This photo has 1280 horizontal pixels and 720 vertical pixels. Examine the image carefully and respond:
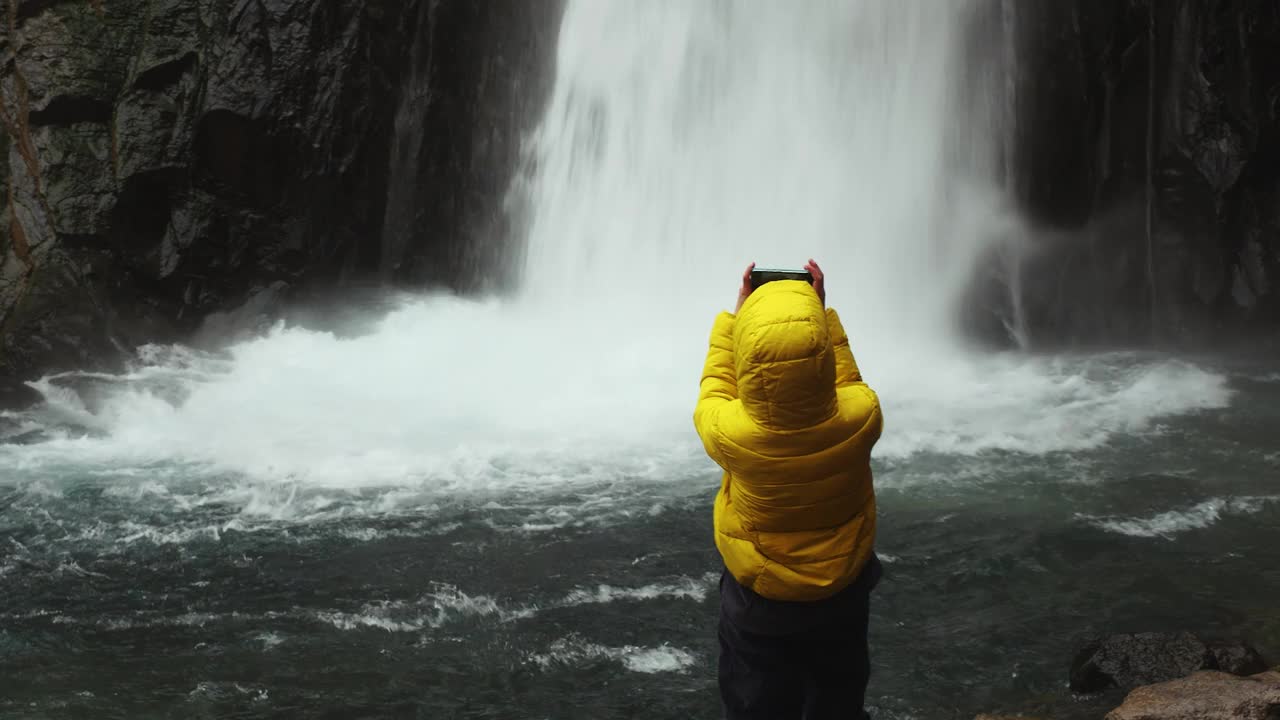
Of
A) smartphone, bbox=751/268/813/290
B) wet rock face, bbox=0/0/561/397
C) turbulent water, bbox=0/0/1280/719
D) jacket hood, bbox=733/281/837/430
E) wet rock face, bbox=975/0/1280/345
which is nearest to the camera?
jacket hood, bbox=733/281/837/430

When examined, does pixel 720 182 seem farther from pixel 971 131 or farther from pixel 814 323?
pixel 814 323

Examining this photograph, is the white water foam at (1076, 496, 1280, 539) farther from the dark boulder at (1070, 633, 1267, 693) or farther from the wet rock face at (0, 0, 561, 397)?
the wet rock face at (0, 0, 561, 397)

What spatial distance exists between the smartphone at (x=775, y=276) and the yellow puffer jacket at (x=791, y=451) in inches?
5.5

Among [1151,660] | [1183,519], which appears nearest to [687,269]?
[1183,519]

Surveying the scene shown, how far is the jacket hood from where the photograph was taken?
2.91m

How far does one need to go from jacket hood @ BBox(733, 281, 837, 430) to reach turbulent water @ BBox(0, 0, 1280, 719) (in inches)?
132

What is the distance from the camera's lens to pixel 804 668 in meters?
3.31

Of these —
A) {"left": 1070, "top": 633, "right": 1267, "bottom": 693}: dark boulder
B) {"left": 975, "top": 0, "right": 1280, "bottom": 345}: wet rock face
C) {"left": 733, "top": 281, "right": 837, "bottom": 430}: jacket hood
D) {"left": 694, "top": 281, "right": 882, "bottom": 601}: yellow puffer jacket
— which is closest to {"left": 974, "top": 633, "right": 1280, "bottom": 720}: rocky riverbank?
{"left": 1070, "top": 633, "right": 1267, "bottom": 693}: dark boulder

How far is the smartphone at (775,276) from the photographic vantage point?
10.7ft

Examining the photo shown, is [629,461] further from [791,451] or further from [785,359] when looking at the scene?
[785,359]

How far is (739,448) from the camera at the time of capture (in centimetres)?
310

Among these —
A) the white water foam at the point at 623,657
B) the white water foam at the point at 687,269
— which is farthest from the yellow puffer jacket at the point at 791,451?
the white water foam at the point at 687,269

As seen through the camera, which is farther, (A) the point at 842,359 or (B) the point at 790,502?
(A) the point at 842,359

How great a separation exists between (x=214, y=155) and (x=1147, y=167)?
14275 mm
